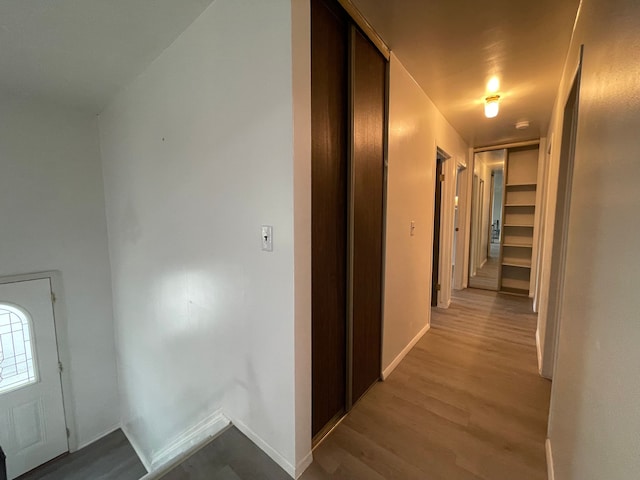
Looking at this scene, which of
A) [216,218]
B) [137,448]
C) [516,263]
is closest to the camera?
[216,218]

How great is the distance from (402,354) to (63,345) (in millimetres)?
3766

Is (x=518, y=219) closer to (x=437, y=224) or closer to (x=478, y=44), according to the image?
(x=437, y=224)

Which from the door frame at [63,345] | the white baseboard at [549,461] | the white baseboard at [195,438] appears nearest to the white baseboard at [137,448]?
the door frame at [63,345]

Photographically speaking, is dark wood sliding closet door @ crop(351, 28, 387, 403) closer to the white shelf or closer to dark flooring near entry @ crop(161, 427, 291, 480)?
dark flooring near entry @ crop(161, 427, 291, 480)

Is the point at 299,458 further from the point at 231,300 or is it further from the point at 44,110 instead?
the point at 44,110

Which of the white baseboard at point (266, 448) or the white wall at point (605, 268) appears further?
the white baseboard at point (266, 448)

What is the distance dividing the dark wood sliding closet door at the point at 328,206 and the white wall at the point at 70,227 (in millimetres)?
3109

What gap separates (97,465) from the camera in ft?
9.57

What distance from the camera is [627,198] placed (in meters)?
0.64

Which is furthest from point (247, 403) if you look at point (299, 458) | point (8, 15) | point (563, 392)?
point (8, 15)

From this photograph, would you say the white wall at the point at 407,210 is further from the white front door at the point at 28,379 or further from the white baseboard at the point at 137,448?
the white front door at the point at 28,379

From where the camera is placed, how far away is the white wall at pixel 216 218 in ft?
4.10

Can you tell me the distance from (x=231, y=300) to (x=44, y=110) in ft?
10.2

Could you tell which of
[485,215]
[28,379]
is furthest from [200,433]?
[485,215]
